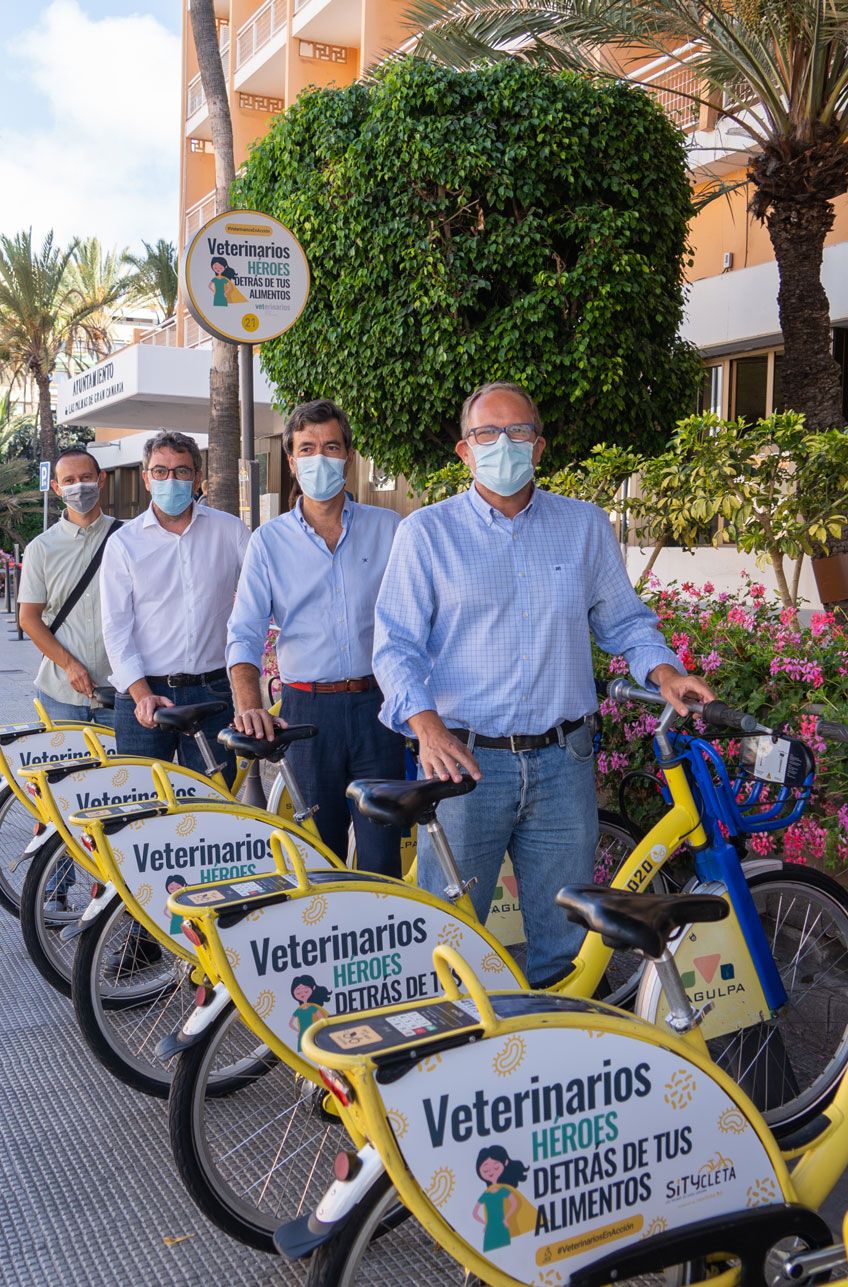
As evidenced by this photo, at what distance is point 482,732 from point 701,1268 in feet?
4.63

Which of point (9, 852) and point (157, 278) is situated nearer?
point (9, 852)

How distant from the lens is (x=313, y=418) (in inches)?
161

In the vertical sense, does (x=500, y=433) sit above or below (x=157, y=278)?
below

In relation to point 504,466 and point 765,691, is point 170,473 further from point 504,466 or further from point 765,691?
point 765,691

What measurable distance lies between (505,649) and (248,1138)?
4.58 ft

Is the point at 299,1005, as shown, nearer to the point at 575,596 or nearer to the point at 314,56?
the point at 575,596

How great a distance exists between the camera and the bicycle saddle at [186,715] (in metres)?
4.25

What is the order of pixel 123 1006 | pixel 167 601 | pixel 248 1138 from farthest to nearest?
1. pixel 167 601
2. pixel 123 1006
3. pixel 248 1138

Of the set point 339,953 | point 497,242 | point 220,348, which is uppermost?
point 497,242

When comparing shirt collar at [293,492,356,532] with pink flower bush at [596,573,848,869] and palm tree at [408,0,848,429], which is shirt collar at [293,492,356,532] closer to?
pink flower bush at [596,573,848,869]

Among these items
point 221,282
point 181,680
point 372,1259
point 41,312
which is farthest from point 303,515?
point 41,312

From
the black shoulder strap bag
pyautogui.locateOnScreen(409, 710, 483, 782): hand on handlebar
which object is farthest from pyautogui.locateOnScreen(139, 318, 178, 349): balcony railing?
pyautogui.locateOnScreen(409, 710, 483, 782): hand on handlebar

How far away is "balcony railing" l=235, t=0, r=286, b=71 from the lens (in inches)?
940

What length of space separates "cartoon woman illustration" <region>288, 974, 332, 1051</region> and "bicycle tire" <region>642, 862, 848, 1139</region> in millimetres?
1084
